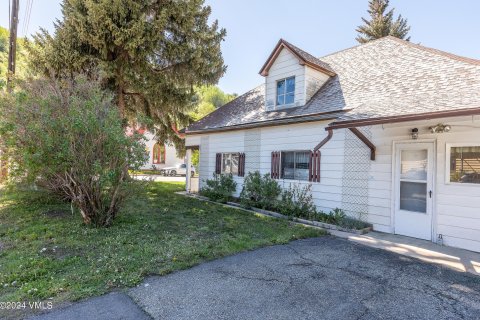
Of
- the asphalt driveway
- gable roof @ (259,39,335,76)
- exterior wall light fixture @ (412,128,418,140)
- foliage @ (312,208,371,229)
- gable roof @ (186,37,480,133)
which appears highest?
gable roof @ (259,39,335,76)

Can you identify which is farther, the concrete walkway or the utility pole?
the utility pole

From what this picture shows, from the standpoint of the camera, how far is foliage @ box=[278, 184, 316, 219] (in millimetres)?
7891

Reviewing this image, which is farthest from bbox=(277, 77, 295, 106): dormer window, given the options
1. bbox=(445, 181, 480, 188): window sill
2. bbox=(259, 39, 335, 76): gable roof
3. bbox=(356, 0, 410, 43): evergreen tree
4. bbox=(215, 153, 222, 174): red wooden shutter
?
bbox=(356, 0, 410, 43): evergreen tree

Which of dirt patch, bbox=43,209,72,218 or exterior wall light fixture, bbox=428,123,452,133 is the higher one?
exterior wall light fixture, bbox=428,123,452,133

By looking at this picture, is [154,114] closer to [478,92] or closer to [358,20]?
[478,92]

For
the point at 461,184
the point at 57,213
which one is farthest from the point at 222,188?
the point at 461,184

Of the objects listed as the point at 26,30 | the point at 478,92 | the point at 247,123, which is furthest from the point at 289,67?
the point at 26,30

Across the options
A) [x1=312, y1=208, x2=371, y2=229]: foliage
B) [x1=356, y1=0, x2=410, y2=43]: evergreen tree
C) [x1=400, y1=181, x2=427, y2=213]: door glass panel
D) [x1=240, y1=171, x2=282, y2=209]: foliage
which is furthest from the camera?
[x1=356, y1=0, x2=410, y2=43]: evergreen tree

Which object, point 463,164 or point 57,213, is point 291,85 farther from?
point 57,213

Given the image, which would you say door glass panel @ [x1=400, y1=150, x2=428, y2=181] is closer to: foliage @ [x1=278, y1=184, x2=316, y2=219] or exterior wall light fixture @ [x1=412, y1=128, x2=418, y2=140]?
exterior wall light fixture @ [x1=412, y1=128, x2=418, y2=140]

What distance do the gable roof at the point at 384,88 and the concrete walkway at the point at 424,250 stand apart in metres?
2.50

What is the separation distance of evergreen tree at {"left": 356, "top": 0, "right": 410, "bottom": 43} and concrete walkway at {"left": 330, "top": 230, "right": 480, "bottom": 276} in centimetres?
2145

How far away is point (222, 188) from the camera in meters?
10.7

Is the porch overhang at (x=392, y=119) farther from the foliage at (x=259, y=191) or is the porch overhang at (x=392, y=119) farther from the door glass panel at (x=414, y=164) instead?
the foliage at (x=259, y=191)
